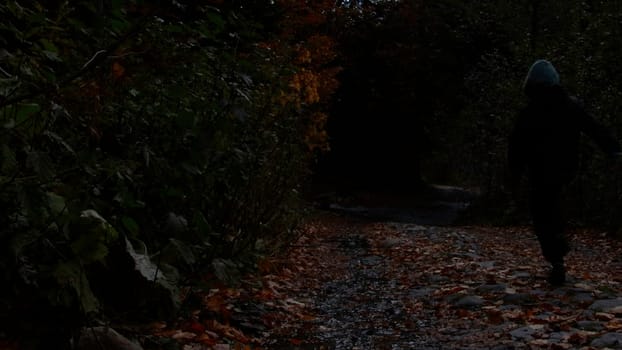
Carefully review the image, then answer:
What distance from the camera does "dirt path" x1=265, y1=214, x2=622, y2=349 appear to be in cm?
425

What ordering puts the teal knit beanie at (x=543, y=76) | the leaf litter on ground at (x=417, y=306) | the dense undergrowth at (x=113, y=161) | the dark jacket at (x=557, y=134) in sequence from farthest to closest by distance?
the teal knit beanie at (x=543, y=76) → the dark jacket at (x=557, y=134) → the leaf litter on ground at (x=417, y=306) → the dense undergrowth at (x=113, y=161)

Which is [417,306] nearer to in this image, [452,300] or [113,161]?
[452,300]

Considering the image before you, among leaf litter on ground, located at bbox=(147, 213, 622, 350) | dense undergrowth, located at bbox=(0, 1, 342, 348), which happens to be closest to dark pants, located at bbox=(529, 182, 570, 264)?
leaf litter on ground, located at bbox=(147, 213, 622, 350)

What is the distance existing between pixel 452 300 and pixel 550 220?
1.04 m

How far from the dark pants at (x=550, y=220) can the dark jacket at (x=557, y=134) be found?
0.20 feet

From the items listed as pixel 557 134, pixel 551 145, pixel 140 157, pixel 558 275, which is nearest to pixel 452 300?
pixel 558 275

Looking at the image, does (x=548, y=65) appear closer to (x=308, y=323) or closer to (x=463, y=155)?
(x=308, y=323)

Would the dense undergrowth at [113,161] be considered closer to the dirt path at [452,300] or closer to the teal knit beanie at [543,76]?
the dirt path at [452,300]

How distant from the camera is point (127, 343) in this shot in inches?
124

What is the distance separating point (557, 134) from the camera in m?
5.37

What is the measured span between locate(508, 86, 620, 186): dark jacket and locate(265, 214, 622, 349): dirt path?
3.16 ft

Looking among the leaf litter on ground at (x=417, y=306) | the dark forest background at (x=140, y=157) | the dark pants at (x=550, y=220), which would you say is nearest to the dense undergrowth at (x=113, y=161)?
the dark forest background at (x=140, y=157)

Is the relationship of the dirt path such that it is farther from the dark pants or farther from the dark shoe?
the dark pants

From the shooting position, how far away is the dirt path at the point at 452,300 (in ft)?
13.9
